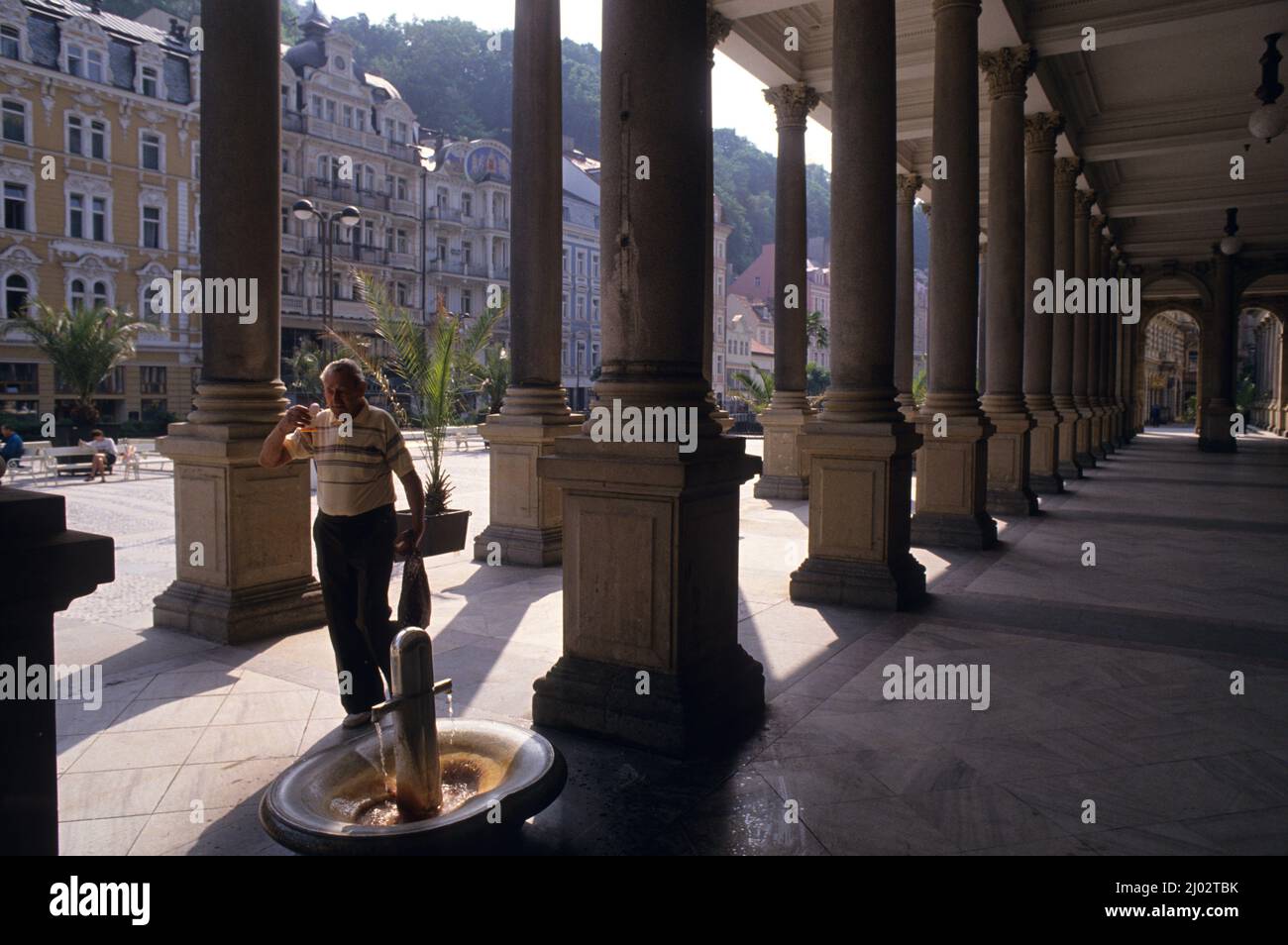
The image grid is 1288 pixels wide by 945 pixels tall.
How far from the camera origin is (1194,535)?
42.9ft

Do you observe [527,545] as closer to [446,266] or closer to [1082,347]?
[1082,347]

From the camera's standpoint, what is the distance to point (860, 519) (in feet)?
28.8

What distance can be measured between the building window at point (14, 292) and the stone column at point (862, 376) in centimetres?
3920

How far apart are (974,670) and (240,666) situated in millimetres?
5138

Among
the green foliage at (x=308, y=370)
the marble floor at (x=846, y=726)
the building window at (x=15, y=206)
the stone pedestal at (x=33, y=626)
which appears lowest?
the marble floor at (x=846, y=726)

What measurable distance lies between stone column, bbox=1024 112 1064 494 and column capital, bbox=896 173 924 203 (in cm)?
542

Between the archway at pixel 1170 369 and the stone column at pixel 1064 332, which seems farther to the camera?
the archway at pixel 1170 369

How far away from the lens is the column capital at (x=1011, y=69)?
14.6m

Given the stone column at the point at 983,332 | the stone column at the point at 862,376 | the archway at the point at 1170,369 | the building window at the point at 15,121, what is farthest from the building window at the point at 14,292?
the archway at the point at 1170,369

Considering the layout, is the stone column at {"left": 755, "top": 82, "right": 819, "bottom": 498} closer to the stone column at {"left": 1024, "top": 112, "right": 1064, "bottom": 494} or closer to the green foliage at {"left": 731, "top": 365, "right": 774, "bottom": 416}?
the stone column at {"left": 1024, "top": 112, "right": 1064, "bottom": 494}

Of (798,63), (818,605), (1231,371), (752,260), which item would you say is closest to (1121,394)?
(1231,371)

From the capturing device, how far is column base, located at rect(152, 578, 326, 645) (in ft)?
23.4

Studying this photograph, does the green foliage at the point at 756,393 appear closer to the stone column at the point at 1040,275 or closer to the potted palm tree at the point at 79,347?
the stone column at the point at 1040,275

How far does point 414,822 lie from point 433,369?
825cm
